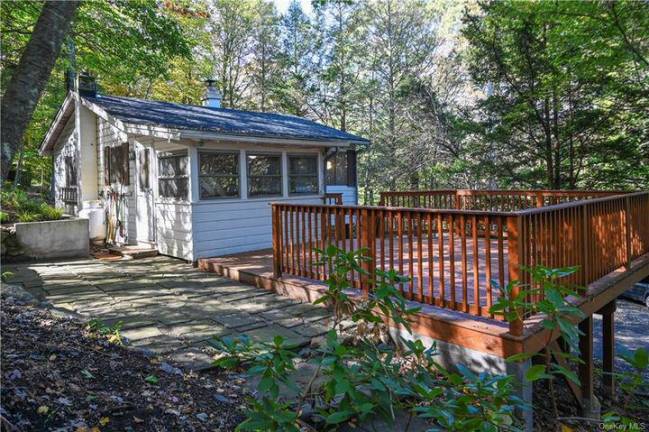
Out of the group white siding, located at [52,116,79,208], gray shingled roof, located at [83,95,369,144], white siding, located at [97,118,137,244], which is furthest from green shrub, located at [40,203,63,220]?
white siding, located at [52,116,79,208]

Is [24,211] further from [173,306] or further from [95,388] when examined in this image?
[95,388]

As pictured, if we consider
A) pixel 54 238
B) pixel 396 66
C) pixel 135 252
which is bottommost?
pixel 135 252

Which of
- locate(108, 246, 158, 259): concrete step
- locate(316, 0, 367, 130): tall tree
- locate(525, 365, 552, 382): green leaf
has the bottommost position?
locate(108, 246, 158, 259): concrete step

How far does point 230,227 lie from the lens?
769 cm

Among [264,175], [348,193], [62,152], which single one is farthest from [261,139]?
[62,152]

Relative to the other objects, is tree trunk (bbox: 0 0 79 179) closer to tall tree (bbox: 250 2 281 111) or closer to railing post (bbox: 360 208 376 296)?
railing post (bbox: 360 208 376 296)

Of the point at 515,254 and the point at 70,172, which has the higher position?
the point at 70,172

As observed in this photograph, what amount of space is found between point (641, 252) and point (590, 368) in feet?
8.65

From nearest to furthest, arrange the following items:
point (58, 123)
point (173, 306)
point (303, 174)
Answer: point (173, 306), point (303, 174), point (58, 123)

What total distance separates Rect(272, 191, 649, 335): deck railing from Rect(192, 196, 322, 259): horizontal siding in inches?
86.9

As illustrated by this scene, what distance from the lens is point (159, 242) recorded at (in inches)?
320

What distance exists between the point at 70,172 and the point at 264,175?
5.87 m

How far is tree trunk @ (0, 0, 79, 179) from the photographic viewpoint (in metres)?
3.04

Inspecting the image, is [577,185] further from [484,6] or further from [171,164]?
[171,164]
